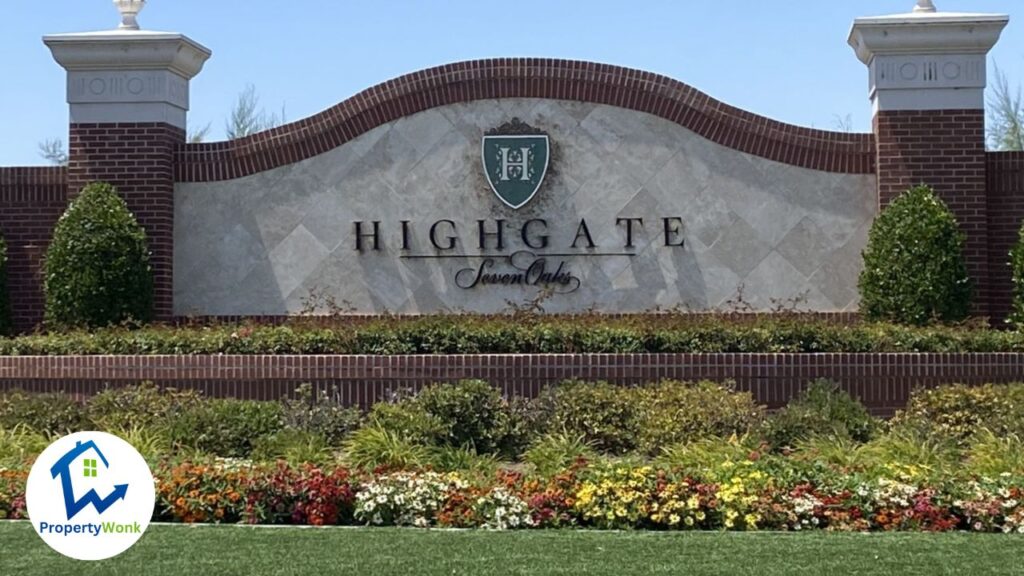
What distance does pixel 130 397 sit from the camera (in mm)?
13312

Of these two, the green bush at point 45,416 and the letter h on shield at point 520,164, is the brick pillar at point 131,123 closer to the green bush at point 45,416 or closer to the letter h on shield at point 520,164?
the green bush at point 45,416

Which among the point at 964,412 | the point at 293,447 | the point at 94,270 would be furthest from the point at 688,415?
the point at 94,270

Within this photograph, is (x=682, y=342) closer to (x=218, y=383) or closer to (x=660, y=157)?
(x=660, y=157)

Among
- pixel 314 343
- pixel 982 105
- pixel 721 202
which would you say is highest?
pixel 982 105

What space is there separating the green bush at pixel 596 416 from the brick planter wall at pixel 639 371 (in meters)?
0.93

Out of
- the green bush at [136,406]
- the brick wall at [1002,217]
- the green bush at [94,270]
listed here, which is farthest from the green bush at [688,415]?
the green bush at [94,270]

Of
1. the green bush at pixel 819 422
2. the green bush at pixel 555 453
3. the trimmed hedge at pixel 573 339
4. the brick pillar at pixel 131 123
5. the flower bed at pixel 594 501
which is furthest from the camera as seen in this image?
the brick pillar at pixel 131 123

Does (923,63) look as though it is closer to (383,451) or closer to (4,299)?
(383,451)

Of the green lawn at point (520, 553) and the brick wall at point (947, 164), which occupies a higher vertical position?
the brick wall at point (947, 164)

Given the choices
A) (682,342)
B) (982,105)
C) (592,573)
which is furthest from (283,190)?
(592,573)

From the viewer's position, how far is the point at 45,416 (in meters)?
13.1

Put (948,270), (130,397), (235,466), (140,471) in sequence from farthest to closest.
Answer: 1. (948,270)
2. (130,397)
3. (235,466)
4. (140,471)

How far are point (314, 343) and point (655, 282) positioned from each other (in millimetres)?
4361

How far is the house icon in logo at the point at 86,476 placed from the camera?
27.3 ft
